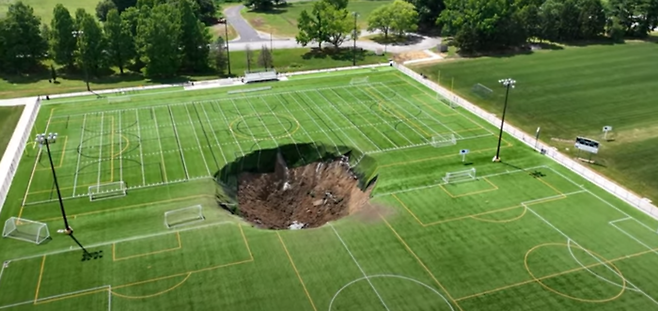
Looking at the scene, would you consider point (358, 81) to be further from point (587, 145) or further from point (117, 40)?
point (117, 40)

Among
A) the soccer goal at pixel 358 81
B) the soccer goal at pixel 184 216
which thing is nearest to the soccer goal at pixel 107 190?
the soccer goal at pixel 184 216

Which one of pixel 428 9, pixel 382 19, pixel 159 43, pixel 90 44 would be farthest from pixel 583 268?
pixel 428 9

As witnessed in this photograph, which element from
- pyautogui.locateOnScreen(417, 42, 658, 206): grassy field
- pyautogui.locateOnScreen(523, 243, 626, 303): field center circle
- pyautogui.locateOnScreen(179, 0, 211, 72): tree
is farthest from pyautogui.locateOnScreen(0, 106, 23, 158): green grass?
pyautogui.locateOnScreen(417, 42, 658, 206): grassy field

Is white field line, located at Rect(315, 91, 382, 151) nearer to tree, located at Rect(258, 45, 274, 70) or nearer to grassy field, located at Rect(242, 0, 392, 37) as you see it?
tree, located at Rect(258, 45, 274, 70)

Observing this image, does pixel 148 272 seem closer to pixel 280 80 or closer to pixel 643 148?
pixel 280 80

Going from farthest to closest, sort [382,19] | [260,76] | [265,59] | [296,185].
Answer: [382,19], [265,59], [260,76], [296,185]

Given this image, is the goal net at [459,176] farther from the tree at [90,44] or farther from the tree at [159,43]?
the tree at [90,44]

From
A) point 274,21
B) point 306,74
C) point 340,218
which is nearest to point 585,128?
point 340,218
